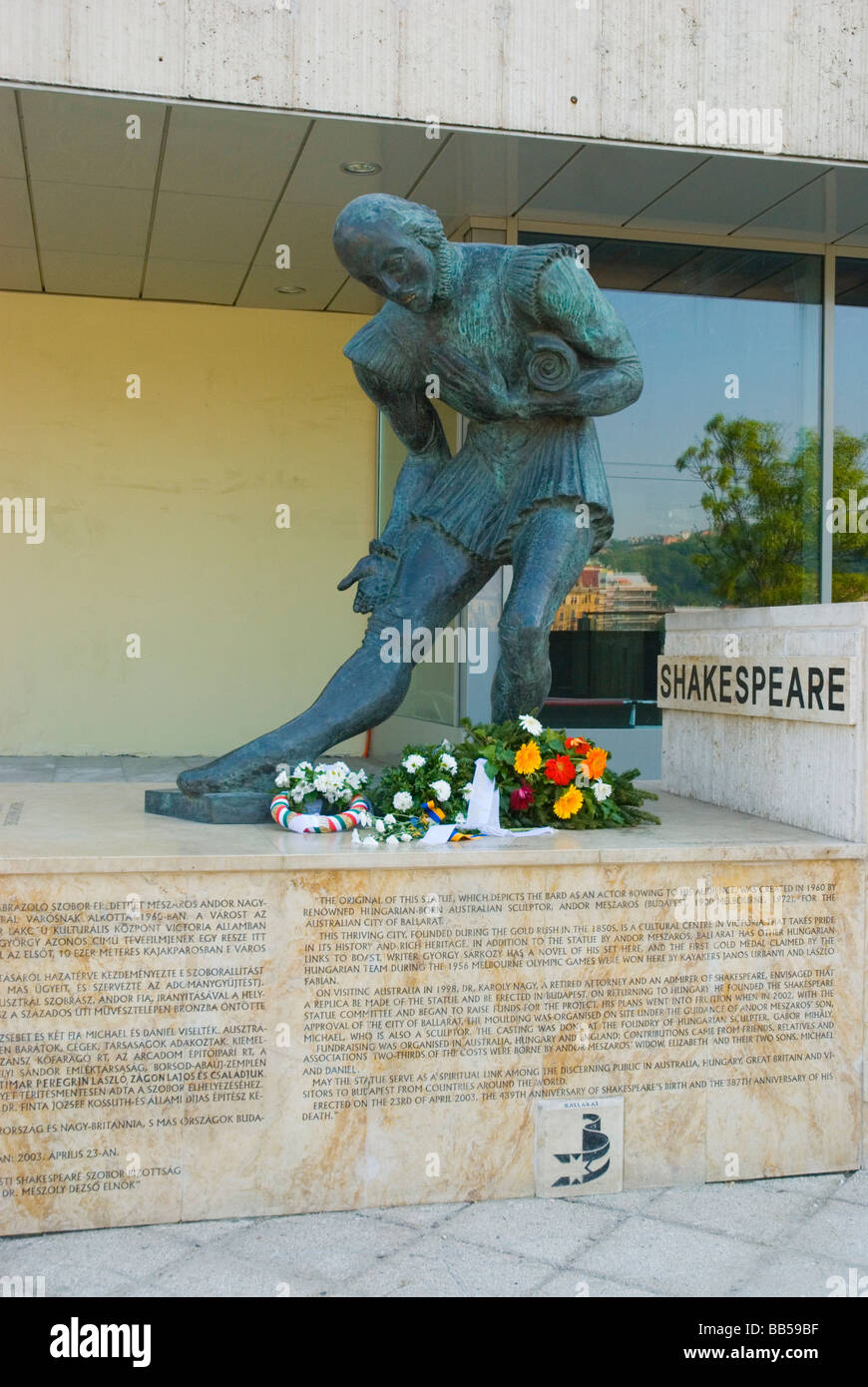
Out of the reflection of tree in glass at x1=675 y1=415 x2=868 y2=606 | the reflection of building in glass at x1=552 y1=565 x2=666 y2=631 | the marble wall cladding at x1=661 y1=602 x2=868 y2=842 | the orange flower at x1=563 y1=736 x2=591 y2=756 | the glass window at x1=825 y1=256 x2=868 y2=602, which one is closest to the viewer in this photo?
the marble wall cladding at x1=661 y1=602 x2=868 y2=842

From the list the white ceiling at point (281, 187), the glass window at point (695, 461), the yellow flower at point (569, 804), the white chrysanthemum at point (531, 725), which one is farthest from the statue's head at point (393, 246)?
the glass window at point (695, 461)

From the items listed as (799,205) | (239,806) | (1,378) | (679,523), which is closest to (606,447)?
(679,523)

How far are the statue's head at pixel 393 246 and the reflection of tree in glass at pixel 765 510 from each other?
4.93 metres

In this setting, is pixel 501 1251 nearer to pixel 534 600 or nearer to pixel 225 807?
pixel 225 807

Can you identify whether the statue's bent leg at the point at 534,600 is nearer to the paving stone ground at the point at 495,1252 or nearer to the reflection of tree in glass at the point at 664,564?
the paving stone ground at the point at 495,1252

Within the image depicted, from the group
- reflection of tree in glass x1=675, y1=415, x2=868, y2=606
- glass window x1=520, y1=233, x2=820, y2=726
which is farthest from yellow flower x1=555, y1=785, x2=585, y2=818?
reflection of tree in glass x1=675, y1=415, x2=868, y2=606

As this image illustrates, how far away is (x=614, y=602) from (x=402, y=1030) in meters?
5.53

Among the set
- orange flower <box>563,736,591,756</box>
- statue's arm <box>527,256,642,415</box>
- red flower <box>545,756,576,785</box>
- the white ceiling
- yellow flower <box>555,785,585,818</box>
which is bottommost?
yellow flower <box>555,785,585,818</box>

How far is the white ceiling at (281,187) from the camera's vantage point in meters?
6.66

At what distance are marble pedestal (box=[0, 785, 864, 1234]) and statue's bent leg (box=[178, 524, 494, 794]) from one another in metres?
0.35

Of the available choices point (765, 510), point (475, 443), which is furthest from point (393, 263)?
point (765, 510)

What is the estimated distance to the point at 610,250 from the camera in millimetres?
8227

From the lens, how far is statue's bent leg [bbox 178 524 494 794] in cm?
378

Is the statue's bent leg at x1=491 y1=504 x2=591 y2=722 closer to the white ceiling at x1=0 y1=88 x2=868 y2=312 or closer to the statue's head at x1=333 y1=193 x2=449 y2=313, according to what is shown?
the statue's head at x1=333 y1=193 x2=449 y2=313
